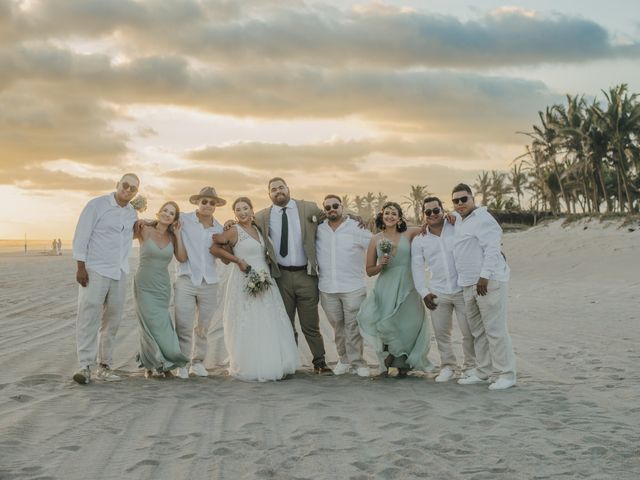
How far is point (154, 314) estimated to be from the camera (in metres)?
7.30

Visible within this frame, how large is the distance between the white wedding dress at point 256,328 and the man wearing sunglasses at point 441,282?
5.34ft

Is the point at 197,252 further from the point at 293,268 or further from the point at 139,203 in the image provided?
the point at 293,268

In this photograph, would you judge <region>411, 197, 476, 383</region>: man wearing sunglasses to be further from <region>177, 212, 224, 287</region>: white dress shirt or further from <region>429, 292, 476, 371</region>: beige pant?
<region>177, 212, 224, 287</region>: white dress shirt

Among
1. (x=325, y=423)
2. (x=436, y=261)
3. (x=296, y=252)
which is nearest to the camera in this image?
(x=325, y=423)

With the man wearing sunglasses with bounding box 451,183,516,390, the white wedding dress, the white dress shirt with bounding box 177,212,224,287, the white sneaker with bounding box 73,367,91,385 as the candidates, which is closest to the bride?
the white wedding dress

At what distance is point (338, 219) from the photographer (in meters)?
7.74

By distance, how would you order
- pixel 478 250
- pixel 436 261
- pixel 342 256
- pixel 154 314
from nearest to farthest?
pixel 478 250 < pixel 436 261 < pixel 154 314 < pixel 342 256

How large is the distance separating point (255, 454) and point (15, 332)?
7.71 metres

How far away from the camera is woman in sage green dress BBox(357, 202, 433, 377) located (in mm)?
7301

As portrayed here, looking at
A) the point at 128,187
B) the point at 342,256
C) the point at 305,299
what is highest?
the point at 128,187

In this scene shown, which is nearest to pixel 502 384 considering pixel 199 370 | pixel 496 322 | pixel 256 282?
pixel 496 322

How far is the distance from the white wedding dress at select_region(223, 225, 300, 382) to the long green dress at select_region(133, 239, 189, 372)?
0.66 metres

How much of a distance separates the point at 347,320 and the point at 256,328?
42.7 inches

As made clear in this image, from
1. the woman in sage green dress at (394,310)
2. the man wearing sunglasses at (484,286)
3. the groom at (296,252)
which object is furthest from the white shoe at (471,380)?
the groom at (296,252)
